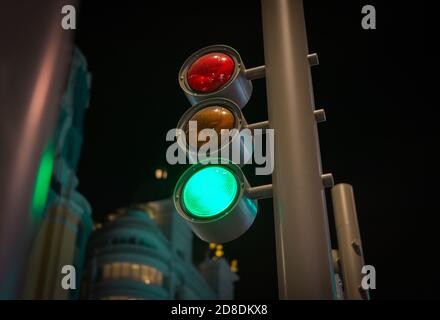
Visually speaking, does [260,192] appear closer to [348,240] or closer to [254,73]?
[348,240]

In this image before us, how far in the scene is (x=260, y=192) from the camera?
2045 mm

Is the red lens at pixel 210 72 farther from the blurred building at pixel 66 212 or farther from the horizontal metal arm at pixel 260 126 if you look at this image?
the blurred building at pixel 66 212

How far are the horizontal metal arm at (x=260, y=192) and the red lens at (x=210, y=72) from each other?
684 millimetres

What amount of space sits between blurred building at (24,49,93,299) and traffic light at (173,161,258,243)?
95.4ft

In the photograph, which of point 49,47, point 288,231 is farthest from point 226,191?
point 49,47

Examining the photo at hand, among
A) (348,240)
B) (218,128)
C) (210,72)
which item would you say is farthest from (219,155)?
(348,240)

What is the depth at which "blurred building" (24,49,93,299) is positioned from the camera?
33000 mm

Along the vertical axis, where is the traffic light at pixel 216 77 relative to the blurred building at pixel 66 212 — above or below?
below

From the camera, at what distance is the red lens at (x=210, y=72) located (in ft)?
8.30

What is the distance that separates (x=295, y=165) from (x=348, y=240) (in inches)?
13.4

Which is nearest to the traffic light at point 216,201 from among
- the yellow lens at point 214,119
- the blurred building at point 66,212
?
the yellow lens at point 214,119

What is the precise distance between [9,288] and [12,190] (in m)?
0.21

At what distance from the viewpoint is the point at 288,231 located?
66.6 inches

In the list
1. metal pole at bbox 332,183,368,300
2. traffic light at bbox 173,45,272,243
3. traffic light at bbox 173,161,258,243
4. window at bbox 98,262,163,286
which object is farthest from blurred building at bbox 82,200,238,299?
metal pole at bbox 332,183,368,300
